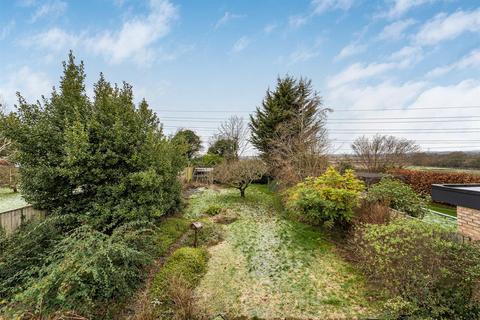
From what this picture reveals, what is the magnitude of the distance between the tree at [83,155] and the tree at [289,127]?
9.10 m

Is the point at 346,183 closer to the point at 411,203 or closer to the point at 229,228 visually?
the point at 411,203

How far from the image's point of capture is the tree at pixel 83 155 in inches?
227

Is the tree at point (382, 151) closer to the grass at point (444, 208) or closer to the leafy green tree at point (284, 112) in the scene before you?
the leafy green tree at point (284, 112)

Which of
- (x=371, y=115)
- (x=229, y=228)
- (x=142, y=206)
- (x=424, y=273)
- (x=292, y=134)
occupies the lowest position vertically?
(x=229, y=228)

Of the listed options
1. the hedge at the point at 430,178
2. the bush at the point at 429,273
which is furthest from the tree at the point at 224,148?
the bush at the point at 429,273

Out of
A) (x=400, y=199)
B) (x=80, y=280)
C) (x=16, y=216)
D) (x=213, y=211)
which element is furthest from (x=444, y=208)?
(x=16, y=216)

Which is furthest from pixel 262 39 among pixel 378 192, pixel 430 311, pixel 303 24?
pixel 430 311

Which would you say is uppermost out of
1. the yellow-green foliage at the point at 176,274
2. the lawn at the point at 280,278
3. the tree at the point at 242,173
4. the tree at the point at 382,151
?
the tree at the point at 382,151

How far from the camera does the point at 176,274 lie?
17.0 ft

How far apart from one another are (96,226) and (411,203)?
33.8 ft

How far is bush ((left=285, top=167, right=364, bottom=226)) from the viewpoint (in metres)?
7.50

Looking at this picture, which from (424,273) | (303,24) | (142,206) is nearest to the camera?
(424,273)

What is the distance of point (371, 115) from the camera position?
26312mm

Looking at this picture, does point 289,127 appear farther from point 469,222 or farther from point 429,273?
point 429,273
